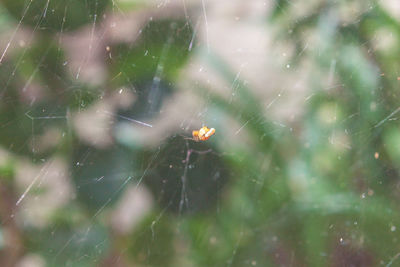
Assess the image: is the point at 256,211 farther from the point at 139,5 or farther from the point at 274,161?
the point at 139,5

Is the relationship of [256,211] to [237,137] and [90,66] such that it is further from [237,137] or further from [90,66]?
[90,66]

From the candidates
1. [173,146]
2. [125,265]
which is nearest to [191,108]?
[173,146]

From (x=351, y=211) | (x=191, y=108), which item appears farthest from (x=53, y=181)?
(x=351, y=211)

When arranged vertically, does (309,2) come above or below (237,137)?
above
